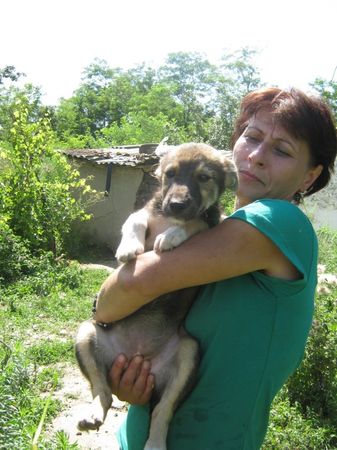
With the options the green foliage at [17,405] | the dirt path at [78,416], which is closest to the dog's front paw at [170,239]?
the green foliage at [17,405]

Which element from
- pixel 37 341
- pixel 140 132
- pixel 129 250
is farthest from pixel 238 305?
pixel 140 132

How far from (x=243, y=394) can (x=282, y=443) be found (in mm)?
2615

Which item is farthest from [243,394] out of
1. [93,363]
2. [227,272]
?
[93,363]

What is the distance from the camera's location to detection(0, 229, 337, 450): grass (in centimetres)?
365

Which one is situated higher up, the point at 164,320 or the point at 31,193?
the point at 164,320

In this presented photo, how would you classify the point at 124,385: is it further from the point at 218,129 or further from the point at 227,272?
the point at 218,129

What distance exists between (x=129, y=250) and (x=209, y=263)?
624 mm

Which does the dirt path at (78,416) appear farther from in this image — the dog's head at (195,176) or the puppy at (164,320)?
the dog's head at (195,176)

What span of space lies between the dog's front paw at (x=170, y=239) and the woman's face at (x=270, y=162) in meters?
0.39

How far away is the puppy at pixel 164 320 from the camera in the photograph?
229 cm

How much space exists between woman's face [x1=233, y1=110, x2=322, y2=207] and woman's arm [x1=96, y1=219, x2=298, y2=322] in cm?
55

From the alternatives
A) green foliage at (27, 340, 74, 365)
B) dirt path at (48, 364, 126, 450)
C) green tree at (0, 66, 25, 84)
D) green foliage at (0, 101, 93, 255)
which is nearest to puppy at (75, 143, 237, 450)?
dirt path at (48, 364, 126, 450)

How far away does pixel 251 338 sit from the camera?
199 cm

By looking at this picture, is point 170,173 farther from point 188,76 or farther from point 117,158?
point 188,76
